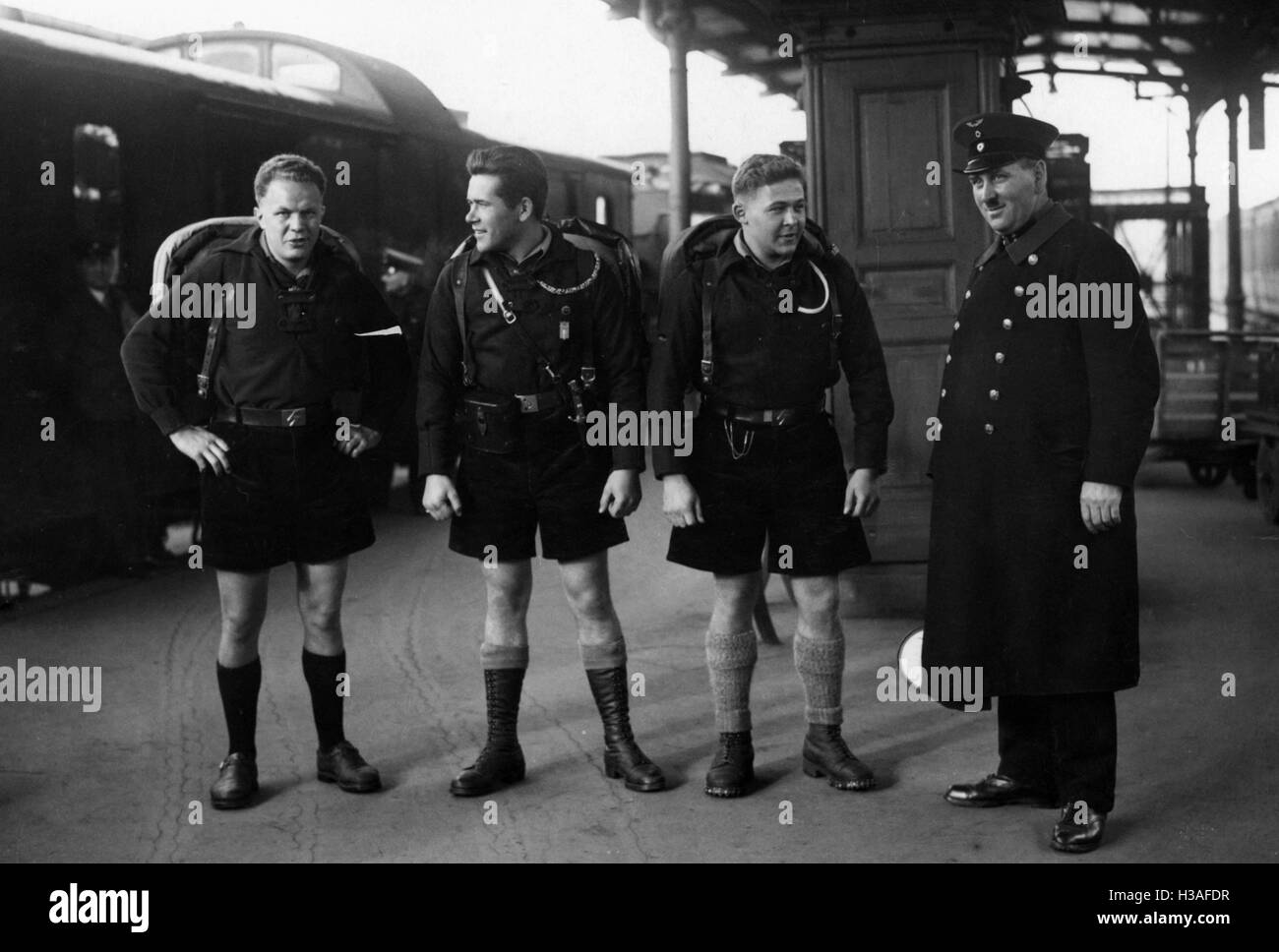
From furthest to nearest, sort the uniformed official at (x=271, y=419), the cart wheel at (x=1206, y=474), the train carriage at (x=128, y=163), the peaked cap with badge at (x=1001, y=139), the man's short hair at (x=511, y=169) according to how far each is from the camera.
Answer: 1. the cart wheel at (x=1206, y=474)
2. the train carriage at (x=128, y=163)
3. the uniformed official at (x=271, y=419)
4. the man's short hair at (x=511, y=169)
5. the peaked cap with badge at (x=1001, y=139)

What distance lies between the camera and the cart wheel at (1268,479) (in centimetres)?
1028

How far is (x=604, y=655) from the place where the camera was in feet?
15.5

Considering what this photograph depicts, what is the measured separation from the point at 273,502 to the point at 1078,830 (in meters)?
2.64

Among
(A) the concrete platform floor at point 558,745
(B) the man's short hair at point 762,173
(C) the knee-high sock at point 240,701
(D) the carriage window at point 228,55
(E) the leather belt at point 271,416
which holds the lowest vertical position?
(A) the concrete platform floor at point 558,745

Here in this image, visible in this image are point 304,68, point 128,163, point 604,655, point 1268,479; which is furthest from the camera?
point 304,68

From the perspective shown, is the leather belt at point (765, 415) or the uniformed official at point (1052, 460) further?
the leather belt at point (765, 415)

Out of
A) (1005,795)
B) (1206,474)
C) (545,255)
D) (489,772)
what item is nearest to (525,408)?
(545,255)

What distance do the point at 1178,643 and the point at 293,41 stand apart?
8209mm

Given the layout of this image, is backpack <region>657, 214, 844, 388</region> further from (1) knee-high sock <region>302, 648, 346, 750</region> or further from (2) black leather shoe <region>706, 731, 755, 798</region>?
(1) knee-high sock <region>302, 648, 346, 750</region>

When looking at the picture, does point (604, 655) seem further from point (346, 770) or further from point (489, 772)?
point (346, 770)

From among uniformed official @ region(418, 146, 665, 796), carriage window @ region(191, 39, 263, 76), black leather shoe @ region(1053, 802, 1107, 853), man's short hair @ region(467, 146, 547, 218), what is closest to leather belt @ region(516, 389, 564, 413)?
uniformed official @ region(418, 146, 665, 796)

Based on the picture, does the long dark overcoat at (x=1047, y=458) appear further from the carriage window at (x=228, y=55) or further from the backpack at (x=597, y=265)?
the carriage window at (x=228, y=55)

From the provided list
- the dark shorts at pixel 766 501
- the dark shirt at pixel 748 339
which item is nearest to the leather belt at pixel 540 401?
the dark shirt at pixel 748 339
